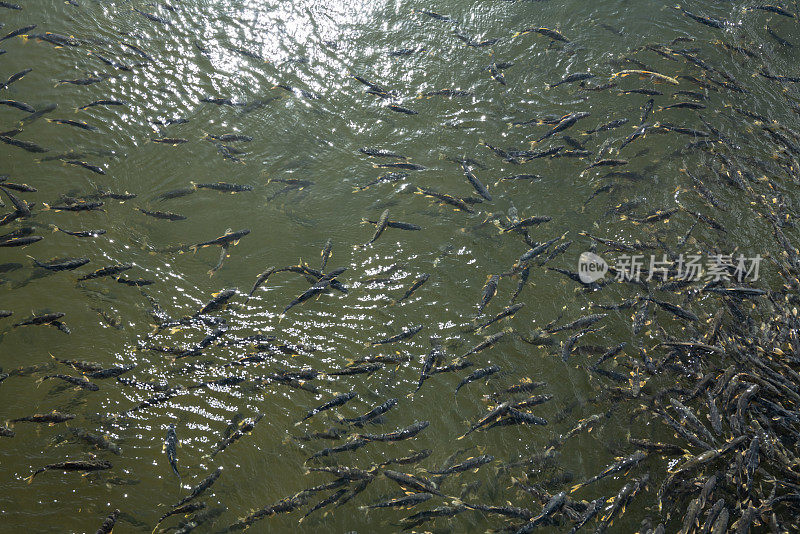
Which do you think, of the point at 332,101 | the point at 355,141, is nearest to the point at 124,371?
the point at 355,141

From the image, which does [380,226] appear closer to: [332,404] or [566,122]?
[332,404]

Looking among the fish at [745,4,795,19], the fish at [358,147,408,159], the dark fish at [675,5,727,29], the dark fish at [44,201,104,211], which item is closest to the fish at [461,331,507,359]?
the fish at [358,147,408,159]

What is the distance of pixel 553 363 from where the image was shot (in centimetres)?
623

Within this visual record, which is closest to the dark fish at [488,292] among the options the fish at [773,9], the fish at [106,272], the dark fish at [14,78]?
the fish at [106,272]

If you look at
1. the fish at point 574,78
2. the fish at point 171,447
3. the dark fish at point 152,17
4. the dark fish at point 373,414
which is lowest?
the dark fish at point 373,414

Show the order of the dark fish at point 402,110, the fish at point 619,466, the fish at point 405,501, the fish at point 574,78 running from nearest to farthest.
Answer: the fish at point 405,501 → the fish at point 619,466 → the dark fish at point 402,110 → the fish at point 574,78

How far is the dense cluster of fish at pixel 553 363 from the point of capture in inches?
204

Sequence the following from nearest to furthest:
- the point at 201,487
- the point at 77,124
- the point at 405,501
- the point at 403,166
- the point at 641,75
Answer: the point at 405,501 → the point at 201,487 → the point at 403,166 → the point at 77,124 → the point at 641,75

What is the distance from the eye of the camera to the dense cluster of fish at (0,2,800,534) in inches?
204

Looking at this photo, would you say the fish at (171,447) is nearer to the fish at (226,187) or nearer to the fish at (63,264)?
the fish at (63,264)

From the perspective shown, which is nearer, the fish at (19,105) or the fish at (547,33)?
the fish at (19,105)

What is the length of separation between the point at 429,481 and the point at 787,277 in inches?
243

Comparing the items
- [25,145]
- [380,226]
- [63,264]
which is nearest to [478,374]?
[380,226]

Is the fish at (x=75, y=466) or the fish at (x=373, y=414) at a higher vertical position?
the fish at (x=75, y=466)
